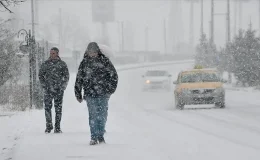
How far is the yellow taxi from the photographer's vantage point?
884 inches

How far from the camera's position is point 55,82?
543 inches

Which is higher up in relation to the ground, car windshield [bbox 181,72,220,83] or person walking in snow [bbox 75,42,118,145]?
person walking in snow [bbox 75,42,118,145]

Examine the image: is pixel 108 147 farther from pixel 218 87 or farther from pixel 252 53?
pixel 252 53

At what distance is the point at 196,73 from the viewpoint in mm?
24172

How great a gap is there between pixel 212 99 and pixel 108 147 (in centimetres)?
1180

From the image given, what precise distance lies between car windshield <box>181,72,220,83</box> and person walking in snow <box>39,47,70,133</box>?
10.5m

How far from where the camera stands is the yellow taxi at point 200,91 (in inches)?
884

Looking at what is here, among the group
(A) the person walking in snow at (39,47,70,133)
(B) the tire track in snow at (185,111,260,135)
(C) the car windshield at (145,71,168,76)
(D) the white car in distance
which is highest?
(A) the person walking in snow at (39,47,70,133)

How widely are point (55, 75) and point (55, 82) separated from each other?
175mm

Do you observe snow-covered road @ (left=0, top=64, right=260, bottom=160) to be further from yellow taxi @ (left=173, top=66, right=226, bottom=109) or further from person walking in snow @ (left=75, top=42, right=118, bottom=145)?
yellow taxi @ (left=173, top=66, right=226, bottom=109)

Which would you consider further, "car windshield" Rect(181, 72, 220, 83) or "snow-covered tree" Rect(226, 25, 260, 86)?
"snow-covered tree" Rect(226, 25, 260, 86)

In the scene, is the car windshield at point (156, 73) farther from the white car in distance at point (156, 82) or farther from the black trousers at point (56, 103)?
the black trousers at point (56, 103)

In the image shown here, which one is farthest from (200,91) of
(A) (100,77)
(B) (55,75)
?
(A) (100,77)

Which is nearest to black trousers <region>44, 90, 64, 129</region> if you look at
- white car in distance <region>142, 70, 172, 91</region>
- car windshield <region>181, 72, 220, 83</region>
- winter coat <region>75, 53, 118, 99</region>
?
winter coat <region>75, 53, 118, 99</region>
